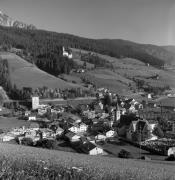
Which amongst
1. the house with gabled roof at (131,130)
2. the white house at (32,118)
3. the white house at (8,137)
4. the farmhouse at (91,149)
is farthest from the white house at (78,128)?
the farmhouse at (91,149)

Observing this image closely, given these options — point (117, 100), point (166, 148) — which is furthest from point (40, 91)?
point (166, 148)

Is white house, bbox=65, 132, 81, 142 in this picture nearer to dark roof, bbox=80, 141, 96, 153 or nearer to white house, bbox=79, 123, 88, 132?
dark roof, bbox=80, 141, 96, 153

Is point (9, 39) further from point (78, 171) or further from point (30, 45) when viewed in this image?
point (78, 171)

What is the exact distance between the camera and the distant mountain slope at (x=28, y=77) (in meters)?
54.2

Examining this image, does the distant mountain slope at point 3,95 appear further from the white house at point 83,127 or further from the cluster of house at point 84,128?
the white house at point 83,127

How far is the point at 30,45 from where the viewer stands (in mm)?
87750

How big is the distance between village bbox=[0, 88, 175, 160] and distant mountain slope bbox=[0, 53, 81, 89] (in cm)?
1431

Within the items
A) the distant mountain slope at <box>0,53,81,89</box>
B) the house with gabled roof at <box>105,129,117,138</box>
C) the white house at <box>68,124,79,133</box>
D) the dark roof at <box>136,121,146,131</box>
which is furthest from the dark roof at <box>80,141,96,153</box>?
the distant mountain slope at <box>0,53,81,89</box>

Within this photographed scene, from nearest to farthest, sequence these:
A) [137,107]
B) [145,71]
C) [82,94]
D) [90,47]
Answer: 1. [137,107]
2. [82,94]
3. [145,71]
4. [90,47]

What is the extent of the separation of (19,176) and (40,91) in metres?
44.8

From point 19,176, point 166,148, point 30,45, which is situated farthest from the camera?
point 30,45

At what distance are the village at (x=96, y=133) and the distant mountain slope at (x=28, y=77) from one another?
563 inches

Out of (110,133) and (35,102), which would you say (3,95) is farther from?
(110,133)

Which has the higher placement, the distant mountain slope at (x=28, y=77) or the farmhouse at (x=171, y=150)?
the distant mountain slope at (x=28, y=77)
